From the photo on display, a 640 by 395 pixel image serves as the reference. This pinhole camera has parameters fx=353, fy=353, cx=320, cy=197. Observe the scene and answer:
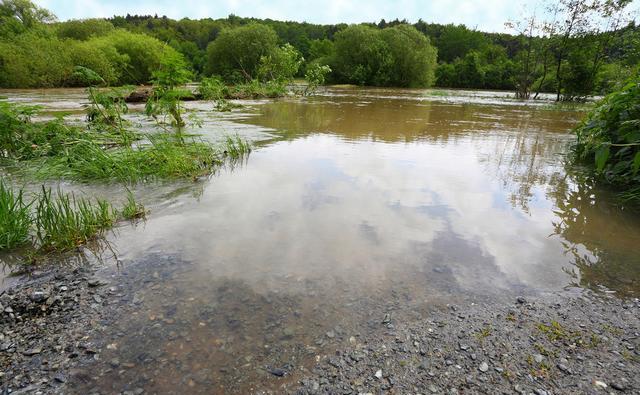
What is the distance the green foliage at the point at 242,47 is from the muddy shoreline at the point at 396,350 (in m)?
39.1

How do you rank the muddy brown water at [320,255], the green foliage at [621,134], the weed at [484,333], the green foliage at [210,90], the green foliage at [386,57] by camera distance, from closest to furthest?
1. the muddy brown water at [320,255]
2. the weed at [484,333]
3. the green foliage at [621,134]
4. the green foliage at [210,90]
5. the green foliage at [386,57]

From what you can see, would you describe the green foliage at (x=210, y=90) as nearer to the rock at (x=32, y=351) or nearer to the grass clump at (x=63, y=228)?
the grass clump at (x=63, y=228)

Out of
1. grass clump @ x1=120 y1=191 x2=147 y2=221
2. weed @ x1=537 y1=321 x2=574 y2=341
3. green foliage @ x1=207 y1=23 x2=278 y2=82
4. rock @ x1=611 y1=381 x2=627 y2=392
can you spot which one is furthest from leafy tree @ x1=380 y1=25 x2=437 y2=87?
rock @ x1=611 y1=381 x2=627 y2=392

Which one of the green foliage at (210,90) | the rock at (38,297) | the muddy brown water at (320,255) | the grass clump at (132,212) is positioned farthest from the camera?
the green foliage at (210,90)

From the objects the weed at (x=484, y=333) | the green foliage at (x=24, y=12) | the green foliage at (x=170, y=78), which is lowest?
the weed at (x=484, y=333)

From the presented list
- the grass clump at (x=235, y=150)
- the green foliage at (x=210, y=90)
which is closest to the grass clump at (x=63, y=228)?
the grass clump at (x=235, y=150)

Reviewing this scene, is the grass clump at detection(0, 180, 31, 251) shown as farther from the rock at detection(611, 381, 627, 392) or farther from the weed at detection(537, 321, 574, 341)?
the rock at detection(611, 381, 627, 392)

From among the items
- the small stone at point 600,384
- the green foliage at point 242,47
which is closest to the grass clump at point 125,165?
the small stone at point 600,384

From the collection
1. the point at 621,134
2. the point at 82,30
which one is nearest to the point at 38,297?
the point at 621,134

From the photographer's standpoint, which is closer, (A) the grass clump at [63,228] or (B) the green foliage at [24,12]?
(A) the grass clump at [63,228]

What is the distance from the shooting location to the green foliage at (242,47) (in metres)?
38.7

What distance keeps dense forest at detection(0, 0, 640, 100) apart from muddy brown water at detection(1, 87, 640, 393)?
13.9 feet

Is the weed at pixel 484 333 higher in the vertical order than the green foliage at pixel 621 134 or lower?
lower

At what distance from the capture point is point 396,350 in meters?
2.00
